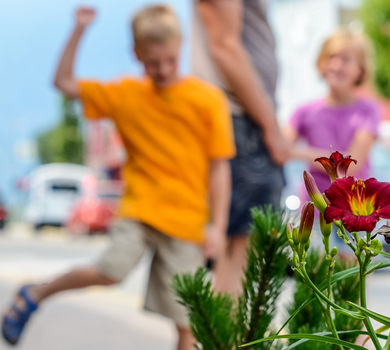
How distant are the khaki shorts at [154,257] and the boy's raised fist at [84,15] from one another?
820mm

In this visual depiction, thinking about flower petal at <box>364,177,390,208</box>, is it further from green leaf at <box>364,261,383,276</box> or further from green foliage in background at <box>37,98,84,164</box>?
green foliage in background at <box>37,98,84,164</box>

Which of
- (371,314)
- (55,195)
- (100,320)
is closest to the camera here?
(371,314)

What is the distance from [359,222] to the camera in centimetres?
64

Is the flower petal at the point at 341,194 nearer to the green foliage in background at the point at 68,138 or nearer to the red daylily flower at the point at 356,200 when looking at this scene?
the red daylily flower at the point at 356,200

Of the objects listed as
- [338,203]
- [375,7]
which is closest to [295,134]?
[338,203]

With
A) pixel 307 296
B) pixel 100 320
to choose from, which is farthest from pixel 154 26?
pixel 100 320

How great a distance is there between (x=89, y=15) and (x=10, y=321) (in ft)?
4.14

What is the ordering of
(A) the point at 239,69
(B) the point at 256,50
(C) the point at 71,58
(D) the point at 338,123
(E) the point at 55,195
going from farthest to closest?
1. (E) the point at 55,195
2. (D) the point at 338,123
3. (C) the point at 71,58
4. (B) the point at 256,50
5. (A) the point at 239,69

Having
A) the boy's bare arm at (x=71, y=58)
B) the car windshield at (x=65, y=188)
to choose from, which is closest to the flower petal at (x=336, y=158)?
the boy's bare arm at (x=71, y=58)

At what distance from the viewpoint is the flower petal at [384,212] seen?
25.3 inches

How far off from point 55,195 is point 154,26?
23006 millimetres

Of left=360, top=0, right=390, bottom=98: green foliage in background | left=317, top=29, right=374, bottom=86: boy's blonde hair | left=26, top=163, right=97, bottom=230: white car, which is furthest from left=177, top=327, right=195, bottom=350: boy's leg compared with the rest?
left=360, top=0, right=390, bottom=98: green foliage in background

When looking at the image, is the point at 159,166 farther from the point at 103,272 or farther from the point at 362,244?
the point at 362,244

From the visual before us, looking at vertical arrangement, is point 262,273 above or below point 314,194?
below
